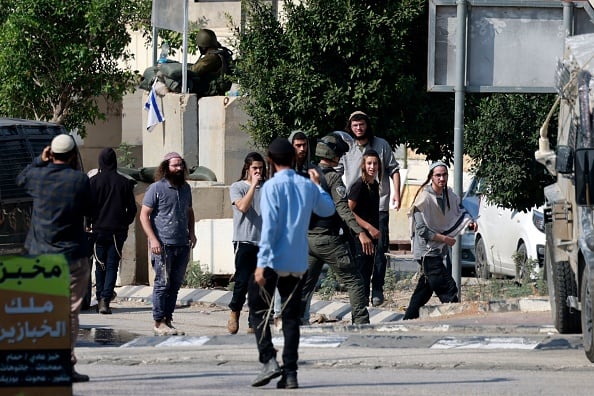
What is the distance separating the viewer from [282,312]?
33.7 ft

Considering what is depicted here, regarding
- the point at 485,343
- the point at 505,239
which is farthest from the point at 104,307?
the point at 505,239

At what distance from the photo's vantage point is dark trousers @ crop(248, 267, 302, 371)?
10.1 metres

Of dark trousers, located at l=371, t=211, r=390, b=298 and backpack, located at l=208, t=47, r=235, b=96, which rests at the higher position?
backpack, located at l=208, t=47, r=235, b=96

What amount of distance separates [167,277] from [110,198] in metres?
2.65

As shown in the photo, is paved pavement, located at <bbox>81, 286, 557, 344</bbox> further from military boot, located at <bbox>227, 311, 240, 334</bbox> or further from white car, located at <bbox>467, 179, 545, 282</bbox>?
white car, located at <bbox>467, 179, 545, 282</bbox>

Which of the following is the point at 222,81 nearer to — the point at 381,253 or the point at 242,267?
the point at 381,253

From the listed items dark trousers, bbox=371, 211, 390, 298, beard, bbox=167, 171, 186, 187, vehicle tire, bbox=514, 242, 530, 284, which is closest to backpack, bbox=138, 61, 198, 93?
vehicle tire, bbox=514, 242, 530, 284

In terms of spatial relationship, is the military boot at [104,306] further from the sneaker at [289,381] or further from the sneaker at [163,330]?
the sneaker at [289,381]

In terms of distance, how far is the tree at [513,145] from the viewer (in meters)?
21.0

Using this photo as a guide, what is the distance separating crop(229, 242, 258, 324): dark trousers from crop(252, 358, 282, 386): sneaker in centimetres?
417

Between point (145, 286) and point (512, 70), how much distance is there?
5.73 metres

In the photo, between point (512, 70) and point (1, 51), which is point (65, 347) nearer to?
point (512, 70)

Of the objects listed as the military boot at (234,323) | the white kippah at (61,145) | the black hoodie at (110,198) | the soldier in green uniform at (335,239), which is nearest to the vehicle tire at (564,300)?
the soldier in green uniform at (335,239)

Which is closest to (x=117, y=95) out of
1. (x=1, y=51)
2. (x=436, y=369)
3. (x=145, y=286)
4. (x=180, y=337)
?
(x=1, y=51)
